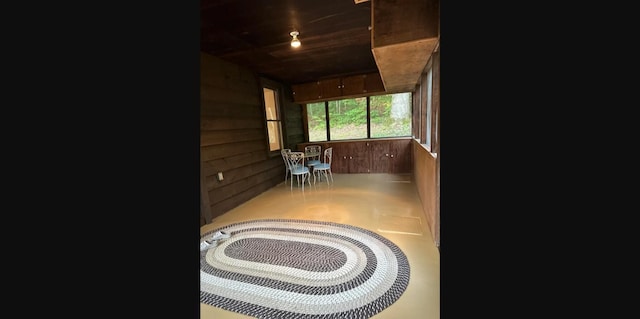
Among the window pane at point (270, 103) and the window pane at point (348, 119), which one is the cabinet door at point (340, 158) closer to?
the window pane at point (348, 119)

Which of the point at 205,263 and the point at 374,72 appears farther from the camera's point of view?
the point at 374,72

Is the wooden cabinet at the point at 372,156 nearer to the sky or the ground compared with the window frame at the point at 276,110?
nearer to the ground

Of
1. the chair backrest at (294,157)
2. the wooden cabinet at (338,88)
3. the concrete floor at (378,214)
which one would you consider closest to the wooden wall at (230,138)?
the concrete floor at (378,214)

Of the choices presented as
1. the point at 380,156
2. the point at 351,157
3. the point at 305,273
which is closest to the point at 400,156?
the point at 380,156

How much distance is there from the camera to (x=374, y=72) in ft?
15.6

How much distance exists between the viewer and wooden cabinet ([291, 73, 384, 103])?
15.7ft

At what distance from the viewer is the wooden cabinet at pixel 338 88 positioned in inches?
189

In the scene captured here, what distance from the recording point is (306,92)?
527cm

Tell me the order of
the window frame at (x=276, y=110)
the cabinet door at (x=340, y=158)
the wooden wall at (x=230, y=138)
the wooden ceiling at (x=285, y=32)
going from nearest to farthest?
1. the wooden ceiling at (x=285, y=32)
2. the wooden wall at (x=230, y=138)
3. the window frame at (x=276, y=110)
4. the cabinet door at (x=340, y=158)

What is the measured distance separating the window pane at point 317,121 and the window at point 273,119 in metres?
1.12

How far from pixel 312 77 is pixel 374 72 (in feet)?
4.10

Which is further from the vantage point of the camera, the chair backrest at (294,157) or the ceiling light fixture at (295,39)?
the chair backrest at (294,157)
